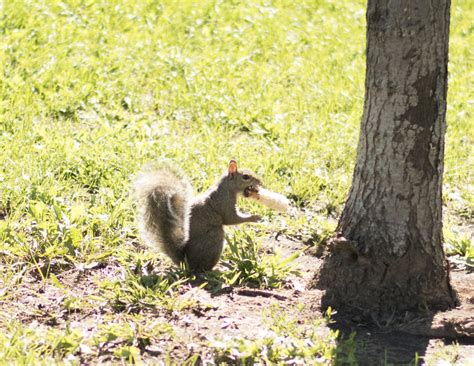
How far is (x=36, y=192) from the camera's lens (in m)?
5.11

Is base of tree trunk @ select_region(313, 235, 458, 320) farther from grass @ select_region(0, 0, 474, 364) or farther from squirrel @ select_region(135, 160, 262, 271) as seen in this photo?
squirrel @ select_region(135, 160, 262, 271)

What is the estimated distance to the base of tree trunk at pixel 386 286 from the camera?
409 cm

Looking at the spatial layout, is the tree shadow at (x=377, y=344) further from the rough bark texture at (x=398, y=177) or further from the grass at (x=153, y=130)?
the grass at (x=153, y=130)

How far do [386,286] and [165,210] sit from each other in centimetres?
118

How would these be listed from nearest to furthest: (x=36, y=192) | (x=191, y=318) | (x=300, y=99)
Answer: (x=191, y=318), (x=36, y=192), (x=300, y=99)

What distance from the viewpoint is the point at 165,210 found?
432cm

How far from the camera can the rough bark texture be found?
12.6 feet

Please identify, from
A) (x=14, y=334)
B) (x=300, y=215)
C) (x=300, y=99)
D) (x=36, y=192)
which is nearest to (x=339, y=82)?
(x=300, y=99)

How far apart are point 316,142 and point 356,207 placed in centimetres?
221

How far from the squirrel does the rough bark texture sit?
0.61 metres

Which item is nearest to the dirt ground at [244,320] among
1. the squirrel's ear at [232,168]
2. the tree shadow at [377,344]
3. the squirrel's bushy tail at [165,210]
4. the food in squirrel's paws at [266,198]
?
the tree shadow at [377,344]

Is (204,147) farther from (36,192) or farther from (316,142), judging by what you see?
(36,192)

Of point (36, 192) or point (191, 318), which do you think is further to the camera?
point (36, 192)

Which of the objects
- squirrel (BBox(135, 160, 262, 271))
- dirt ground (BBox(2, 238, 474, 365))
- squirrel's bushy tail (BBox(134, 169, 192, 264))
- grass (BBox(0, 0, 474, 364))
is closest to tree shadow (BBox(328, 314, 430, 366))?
dirt ground (BBox(2, 238, 474, 365))
